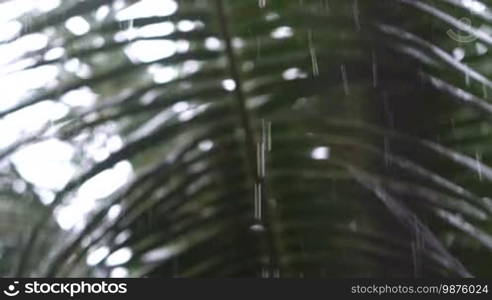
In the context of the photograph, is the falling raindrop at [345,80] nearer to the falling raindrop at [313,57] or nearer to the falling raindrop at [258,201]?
the falling raindrop at [313,57]

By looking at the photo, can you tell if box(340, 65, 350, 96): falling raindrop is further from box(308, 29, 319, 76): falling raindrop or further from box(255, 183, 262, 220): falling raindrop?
box(255, 183, 262, 220): falling raindrop

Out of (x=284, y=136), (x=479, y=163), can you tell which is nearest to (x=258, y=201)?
(x=284, y=136)

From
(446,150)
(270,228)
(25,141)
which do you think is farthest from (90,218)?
(446,150)

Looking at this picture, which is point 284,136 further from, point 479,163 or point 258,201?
point 479,163

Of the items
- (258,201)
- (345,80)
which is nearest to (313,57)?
(345,80)

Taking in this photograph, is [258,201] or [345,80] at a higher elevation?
[345,80]

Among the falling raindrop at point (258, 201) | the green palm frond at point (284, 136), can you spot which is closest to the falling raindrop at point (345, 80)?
the green palm frond at point (284, 136)

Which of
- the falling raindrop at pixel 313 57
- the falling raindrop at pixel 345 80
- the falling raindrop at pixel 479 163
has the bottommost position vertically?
the falling raindrop at pixel 479 163

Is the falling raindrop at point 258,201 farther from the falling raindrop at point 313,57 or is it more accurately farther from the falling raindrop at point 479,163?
the falling raindrop at point 479,163

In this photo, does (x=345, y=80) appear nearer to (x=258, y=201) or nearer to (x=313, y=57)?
(x=313, y=57)

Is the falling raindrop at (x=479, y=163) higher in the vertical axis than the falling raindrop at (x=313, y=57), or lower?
lower

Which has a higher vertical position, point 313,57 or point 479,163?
point 313,57

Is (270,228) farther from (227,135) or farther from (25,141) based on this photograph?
(25,141)

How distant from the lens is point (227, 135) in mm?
1556
